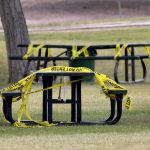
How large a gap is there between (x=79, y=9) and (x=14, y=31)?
4642cm

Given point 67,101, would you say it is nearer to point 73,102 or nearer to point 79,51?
point 73,102

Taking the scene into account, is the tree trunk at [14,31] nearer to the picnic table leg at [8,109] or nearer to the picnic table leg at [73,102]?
the picnic table leg at [73,102]

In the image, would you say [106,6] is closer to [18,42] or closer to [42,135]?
[18,42]

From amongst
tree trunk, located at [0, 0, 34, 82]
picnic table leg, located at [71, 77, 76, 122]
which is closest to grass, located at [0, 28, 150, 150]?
picnic table leg, located at [71, 77, 76, 122]

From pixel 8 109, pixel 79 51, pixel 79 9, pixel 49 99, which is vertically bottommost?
pixel 8 109

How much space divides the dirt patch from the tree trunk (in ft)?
121

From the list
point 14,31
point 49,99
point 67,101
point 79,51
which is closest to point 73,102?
point 67,101

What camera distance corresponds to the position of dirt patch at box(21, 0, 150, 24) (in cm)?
6656

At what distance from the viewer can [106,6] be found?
72625 millimetres

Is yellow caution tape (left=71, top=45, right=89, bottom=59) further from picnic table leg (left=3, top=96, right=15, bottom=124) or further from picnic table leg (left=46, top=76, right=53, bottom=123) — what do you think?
picnic table leg (left=3, top=96, right=15, bottom=124)

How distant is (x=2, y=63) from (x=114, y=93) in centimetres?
1532

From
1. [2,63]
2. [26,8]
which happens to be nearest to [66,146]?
[2,63]

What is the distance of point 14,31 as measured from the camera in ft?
82.7

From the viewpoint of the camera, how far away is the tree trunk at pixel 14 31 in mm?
25000
